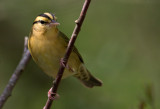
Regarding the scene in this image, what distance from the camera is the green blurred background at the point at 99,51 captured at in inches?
223

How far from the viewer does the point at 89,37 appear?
6.44 metres

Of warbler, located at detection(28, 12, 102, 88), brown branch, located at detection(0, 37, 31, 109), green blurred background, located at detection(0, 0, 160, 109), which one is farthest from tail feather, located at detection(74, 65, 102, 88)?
brown branch, located at detection(0, 37, 31, 109)

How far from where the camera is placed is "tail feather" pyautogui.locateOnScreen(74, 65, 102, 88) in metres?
5.62

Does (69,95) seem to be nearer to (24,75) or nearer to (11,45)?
(24,75)

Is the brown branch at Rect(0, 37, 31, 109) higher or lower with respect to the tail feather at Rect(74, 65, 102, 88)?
higher

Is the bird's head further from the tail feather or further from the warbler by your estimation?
the tail feather

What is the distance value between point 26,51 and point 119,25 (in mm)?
3069

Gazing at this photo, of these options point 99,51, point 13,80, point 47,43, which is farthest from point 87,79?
point 13,80

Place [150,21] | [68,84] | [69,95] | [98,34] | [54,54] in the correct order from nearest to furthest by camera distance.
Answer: [54,54]
[69,95]
[68,84]
[98,34]
[150,21]

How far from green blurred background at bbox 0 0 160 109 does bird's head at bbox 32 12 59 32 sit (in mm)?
1381

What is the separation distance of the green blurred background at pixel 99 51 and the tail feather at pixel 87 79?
172mm

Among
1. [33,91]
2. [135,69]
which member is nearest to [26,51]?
[33,91]

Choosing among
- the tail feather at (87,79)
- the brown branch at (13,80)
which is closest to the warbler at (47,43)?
the brown branch at (13,80)

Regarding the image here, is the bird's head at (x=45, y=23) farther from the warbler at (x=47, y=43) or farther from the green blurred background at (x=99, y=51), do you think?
the green blurred background at (x=99, y=51)
